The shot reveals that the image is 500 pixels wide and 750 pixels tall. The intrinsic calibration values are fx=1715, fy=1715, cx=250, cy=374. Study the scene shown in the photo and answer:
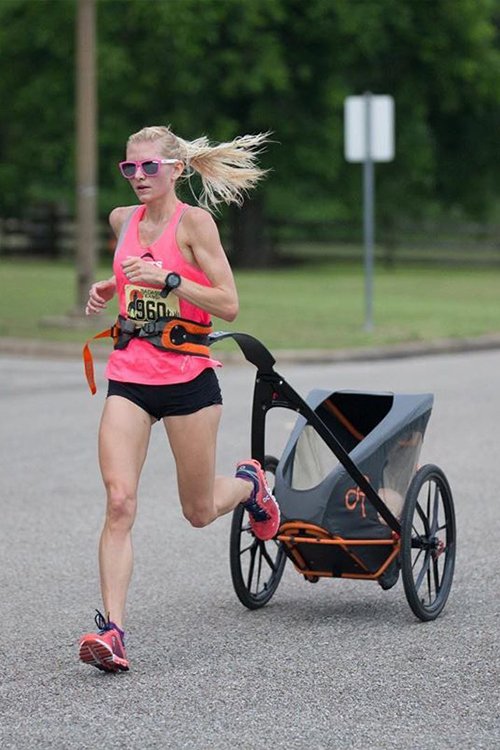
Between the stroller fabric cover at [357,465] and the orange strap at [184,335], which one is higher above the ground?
the orange strap at [184,335]

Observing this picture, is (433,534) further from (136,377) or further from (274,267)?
(274,267)

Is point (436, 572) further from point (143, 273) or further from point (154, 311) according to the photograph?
point (143, 273)

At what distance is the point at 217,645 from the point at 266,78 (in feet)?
90.7

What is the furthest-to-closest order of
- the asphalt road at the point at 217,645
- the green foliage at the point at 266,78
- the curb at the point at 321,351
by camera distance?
the green foliage at the point at 266,78
the curb at the point at 321,351
the asphalt road at the point at 217,645

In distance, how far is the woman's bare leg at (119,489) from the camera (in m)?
5.63

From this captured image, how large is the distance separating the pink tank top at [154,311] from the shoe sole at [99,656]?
912 millimetres

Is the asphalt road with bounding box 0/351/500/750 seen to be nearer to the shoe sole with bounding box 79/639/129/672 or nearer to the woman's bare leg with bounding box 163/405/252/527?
the shoe sole with bounding box 79/639/129/672

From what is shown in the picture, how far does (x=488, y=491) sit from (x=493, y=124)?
99.5ft

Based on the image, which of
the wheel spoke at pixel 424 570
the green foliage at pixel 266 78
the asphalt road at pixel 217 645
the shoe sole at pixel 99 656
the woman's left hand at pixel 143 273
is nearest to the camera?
the asphalt road at pixel 217 645

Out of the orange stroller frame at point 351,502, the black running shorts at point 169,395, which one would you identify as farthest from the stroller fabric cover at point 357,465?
the black running shorts at point 169,395

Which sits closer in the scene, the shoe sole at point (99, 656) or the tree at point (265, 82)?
the shoe sole at point (99, 656)

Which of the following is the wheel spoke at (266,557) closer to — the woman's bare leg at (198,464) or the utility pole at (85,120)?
the woman's bare leg at (198,464)

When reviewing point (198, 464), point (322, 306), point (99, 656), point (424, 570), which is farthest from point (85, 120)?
point (99, 656)

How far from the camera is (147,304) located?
5.75m
